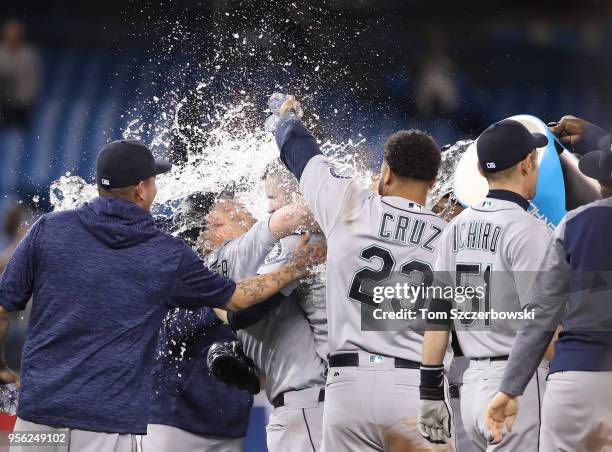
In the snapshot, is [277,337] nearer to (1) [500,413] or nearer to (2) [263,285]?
(2) [263,285]

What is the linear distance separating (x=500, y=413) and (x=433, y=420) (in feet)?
0.88

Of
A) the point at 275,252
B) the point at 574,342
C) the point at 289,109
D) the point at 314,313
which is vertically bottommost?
the point at 574,342

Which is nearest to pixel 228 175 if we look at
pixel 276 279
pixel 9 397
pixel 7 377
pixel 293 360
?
pixel 293 360

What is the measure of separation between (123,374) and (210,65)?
6345 millimetres

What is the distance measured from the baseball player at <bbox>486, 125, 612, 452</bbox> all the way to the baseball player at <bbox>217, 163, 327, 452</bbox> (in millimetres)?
912

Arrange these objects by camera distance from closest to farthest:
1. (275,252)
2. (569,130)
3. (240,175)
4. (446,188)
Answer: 1. (275,252)
2. (569,130)
3. (446,188)
4. (240,175)

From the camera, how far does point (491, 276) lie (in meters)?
3.15

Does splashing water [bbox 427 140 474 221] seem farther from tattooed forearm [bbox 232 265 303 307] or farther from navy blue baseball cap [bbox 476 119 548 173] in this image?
tattooed forearm [bbox 232 265 303 307]

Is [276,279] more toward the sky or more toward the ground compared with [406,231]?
more toward the ground

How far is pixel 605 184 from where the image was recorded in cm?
332

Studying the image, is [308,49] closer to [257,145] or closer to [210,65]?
[210,65]

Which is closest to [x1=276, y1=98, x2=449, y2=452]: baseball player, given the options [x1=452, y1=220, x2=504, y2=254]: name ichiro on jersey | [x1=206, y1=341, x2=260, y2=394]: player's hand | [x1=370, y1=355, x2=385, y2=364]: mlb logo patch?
[x1=370, y1=355, x2=385, y2=364]: mlb logo patch

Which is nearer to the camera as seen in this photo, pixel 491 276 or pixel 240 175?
pixel 491 276

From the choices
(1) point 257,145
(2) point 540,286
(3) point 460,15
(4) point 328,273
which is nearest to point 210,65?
(3) point 460,15
